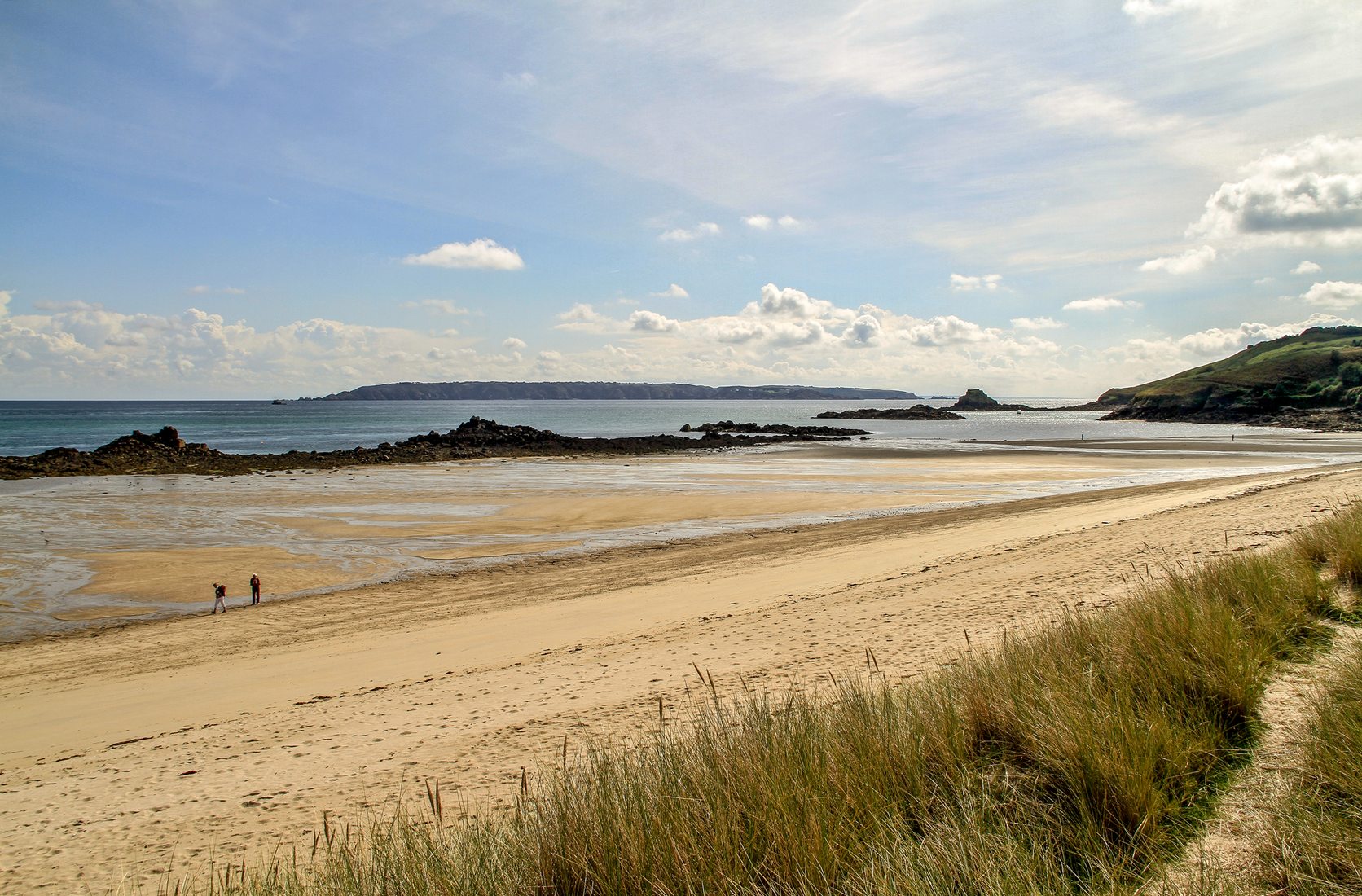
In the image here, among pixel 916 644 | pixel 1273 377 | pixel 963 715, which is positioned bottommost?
pixel 916 644

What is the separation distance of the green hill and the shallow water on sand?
170 feet

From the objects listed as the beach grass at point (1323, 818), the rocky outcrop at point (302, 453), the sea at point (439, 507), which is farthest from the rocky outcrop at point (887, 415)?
the beach grass at point (1323, 818)

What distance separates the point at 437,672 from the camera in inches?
372

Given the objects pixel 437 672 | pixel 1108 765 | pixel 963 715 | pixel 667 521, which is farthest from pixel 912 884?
pixel 667 521

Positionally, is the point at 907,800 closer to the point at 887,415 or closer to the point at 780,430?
the point at 780,430

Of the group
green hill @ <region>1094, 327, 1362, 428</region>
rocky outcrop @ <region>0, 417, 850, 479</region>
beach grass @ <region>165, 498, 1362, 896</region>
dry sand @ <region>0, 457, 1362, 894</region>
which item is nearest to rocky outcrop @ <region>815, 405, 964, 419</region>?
green hill @ <region>1094, 327, 1362, 428</region>

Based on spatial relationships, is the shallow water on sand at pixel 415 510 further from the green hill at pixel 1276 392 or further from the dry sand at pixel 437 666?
the green hill at pixel 1276 392

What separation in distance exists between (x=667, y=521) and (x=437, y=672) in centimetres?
1554

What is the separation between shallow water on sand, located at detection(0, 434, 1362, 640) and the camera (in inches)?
680

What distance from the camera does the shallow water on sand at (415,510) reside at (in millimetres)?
17281

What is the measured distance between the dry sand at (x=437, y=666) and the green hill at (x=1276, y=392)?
296 ft

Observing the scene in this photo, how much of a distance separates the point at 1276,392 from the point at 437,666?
125m

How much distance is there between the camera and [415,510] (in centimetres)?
2769

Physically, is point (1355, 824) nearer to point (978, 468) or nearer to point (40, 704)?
point (40, 704)
